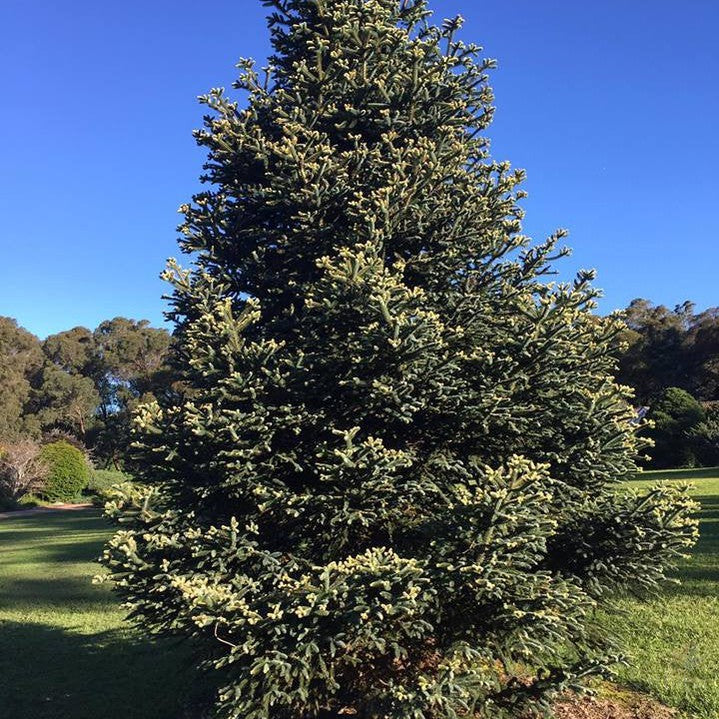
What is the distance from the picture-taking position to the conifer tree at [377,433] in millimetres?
4477

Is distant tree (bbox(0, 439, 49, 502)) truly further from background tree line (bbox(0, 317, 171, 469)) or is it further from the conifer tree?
the conifer tree

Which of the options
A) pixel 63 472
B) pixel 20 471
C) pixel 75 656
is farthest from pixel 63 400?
pixel 75 656

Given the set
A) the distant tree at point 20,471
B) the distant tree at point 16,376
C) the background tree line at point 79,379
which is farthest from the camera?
the background tree line at point 79,379

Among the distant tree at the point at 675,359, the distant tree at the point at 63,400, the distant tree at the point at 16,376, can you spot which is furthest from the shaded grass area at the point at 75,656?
the distant tree at the point at 63,400

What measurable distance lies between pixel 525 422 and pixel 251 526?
2.64 metres

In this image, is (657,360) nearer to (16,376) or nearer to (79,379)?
(79,379)

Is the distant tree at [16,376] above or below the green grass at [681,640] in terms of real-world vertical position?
above

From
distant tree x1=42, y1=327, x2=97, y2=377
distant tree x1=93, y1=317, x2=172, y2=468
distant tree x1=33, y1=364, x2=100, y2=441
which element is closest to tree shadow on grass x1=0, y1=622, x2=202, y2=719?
distant tree x1=33, y1=364, x2=100, y2=441

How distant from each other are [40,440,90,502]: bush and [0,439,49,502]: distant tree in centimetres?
36

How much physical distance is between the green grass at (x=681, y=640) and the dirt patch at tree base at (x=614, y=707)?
18cm

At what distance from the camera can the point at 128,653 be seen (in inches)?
366

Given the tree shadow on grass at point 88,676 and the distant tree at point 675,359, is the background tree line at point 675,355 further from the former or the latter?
the tree shadow on grass at point 88,676

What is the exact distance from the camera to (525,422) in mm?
5453

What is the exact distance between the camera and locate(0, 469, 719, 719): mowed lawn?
21.7 feet
